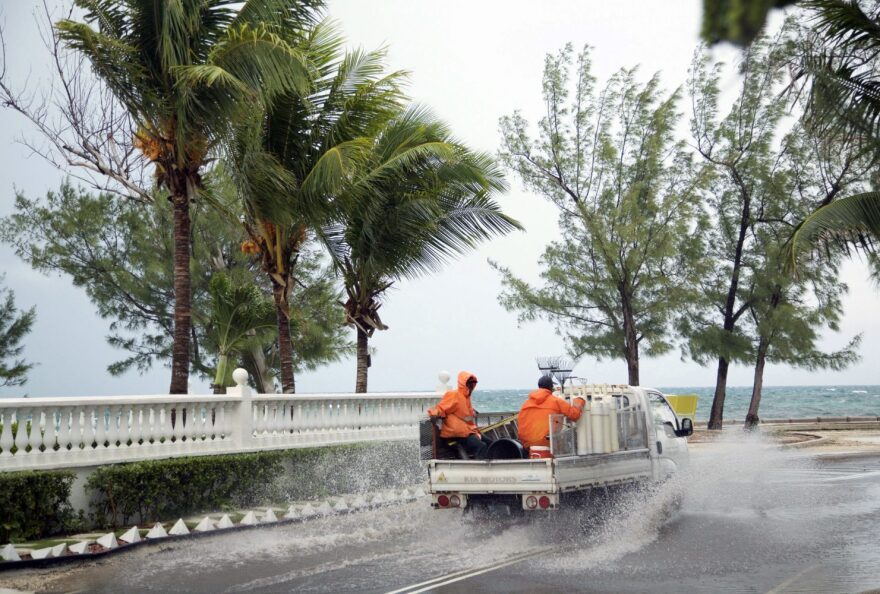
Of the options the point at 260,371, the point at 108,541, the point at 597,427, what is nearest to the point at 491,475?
the point at 597,427

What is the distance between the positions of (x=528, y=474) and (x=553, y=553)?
0.96 meters

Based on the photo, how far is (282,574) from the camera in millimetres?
10078

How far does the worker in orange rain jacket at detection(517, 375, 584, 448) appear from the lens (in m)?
12.1

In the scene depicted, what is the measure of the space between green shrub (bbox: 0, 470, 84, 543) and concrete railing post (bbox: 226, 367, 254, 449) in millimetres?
3555

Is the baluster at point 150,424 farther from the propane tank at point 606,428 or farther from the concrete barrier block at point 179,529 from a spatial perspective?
the propane tank at point 606,428

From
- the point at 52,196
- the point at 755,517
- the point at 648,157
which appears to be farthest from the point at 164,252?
the point at 755,517

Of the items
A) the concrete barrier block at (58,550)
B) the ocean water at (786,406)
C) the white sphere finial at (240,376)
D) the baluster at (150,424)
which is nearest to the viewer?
the concrete barrier block at (58,550)

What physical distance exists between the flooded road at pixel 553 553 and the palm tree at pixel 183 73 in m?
5.85

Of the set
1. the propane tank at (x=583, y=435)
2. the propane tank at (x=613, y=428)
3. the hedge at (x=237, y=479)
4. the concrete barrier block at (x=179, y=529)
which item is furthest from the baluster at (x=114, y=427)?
the propane tank at (x=613, y=428)

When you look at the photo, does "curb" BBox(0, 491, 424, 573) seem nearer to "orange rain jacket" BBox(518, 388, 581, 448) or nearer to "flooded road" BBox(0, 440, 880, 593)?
"flooded road" BBox(0, 440, 880, 593)

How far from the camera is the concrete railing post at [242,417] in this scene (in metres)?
16.0

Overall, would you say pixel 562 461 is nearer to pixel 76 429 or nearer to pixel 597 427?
pixel 597 427

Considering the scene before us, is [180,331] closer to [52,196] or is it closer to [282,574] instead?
[282,574]

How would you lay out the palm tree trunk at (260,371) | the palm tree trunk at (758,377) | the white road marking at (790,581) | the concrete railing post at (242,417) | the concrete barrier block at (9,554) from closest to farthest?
the white road marking at (790,581) < the concrete barrier block at (9,554) < the concrete railing post at (242,417) < the palm tree trunk at (260,371) < the palm tree trunk at (758,377)
